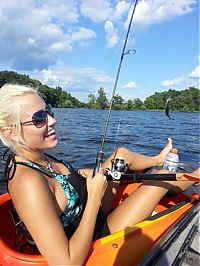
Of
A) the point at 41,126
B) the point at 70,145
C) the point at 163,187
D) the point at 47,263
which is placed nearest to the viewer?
the point at 47,263

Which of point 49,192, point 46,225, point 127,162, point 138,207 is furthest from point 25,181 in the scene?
point 127,162

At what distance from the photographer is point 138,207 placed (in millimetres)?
3082

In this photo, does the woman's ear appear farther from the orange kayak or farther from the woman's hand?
the orange kayak

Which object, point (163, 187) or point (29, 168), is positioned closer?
point (29, 168)

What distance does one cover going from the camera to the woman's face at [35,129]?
8.39ft

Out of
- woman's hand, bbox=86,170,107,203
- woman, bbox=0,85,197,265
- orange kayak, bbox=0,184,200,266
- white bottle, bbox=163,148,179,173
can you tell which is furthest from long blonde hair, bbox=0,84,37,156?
white bottle, bbox=163,148,179,173

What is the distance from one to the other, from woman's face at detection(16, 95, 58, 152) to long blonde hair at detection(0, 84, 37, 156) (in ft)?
0.12

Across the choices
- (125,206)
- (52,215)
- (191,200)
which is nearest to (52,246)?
(52,215)

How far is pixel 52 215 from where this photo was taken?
7.20 ft

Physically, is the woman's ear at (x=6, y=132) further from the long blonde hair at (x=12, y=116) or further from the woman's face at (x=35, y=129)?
the woman's face at (x=35, y=129)

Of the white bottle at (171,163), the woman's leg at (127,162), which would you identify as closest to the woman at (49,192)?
the woman's leg at (127,162)

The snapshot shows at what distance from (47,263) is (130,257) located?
30.5 inches

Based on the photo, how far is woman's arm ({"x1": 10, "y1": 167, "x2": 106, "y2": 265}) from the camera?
215cm

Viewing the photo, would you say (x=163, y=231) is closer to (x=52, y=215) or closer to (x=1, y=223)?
(x=52, y=215)
